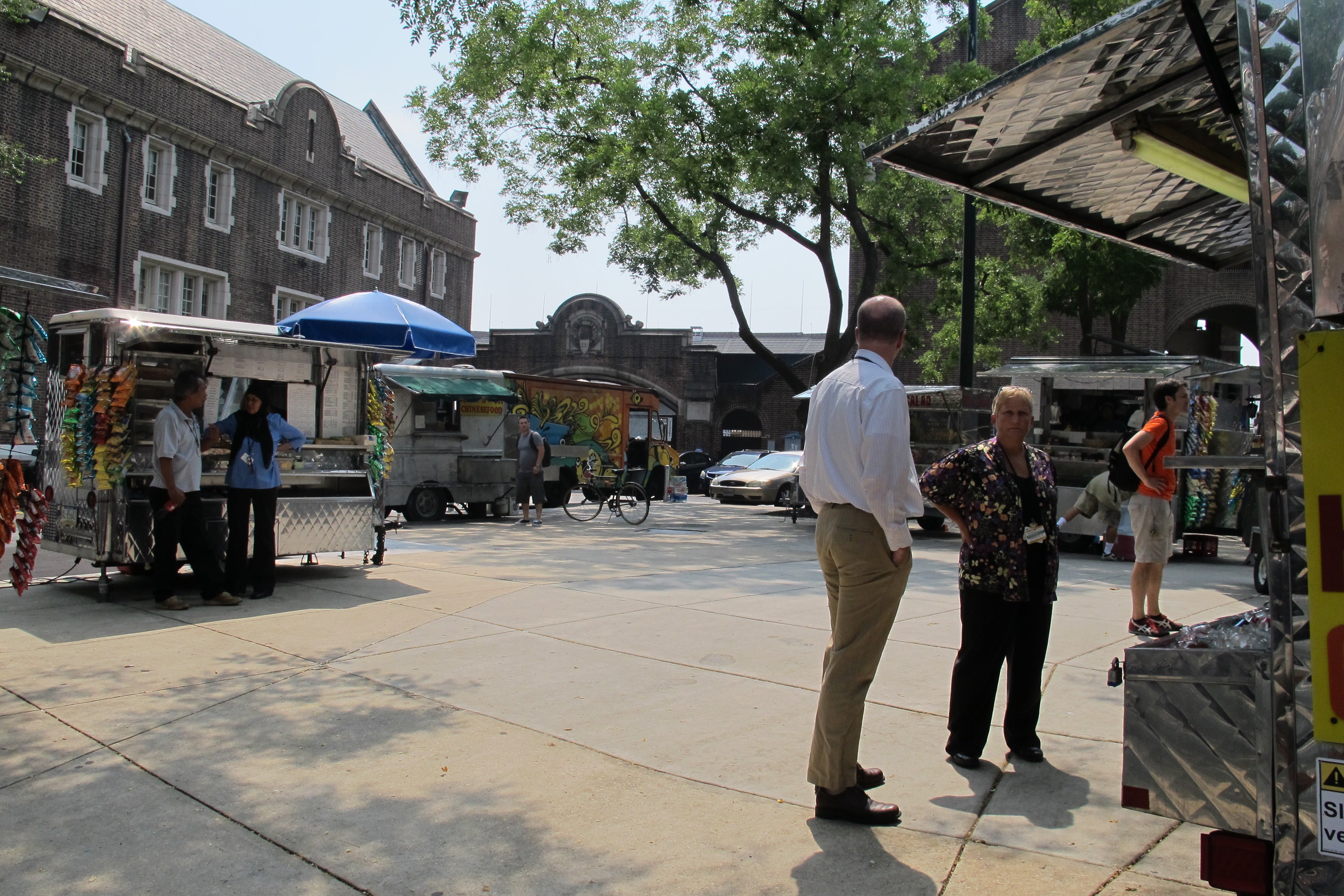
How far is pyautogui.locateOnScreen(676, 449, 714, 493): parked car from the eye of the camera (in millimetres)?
34062

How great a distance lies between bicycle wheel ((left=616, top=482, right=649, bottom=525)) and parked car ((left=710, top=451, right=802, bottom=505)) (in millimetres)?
6388

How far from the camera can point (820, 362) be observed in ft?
70.7

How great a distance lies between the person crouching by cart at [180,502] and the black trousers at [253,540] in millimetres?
193

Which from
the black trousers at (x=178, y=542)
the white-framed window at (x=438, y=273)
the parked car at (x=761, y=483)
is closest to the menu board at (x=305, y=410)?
the black trousers at (x=178, y=542)

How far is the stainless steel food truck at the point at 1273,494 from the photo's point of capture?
7.11 feet

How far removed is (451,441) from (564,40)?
9424 mm

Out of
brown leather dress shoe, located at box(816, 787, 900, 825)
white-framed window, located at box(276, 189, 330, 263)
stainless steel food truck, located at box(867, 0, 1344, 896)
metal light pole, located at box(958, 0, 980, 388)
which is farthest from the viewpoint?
white-framed window, located at box(276, 189, 330, 263)

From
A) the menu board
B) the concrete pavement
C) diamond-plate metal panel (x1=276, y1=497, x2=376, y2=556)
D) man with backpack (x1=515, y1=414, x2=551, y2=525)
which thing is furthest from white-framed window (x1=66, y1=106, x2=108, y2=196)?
the concrete pavement

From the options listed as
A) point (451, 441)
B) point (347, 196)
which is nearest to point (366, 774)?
point (451, 441)

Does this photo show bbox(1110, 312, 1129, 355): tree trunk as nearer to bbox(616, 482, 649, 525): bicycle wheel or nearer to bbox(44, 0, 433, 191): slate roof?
bbox(616, 482, 649, 525): bicycle wheel

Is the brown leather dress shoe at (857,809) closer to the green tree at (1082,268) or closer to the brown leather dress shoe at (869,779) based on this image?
the brown leather dress shoe at (869,779)

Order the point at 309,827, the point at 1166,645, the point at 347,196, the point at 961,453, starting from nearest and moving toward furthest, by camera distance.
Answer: the point at 1166,645
the point at 309,827
the point at 961,453
the point at 347,196

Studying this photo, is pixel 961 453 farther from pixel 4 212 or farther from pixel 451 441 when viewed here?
pixel 4 212

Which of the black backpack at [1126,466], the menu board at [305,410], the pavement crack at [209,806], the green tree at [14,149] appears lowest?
the pavement crack at [209,806]
